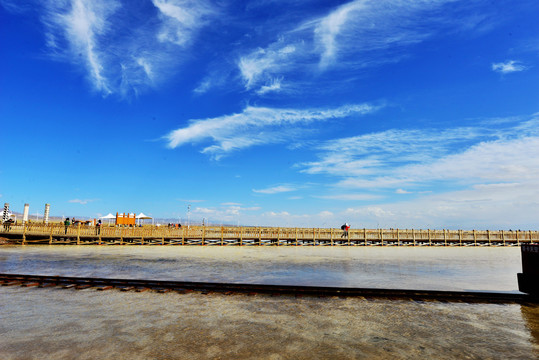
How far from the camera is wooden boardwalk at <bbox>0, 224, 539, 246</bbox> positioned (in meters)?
30.9

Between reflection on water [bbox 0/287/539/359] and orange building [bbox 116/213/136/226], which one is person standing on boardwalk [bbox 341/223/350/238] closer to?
orange building [bbox 116/213/136/226]

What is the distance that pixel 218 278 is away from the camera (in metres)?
11.6

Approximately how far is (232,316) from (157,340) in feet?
6.14

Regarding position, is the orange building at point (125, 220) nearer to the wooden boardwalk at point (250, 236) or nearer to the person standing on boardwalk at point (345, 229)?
the wooden boardwalk at point (250, 236)

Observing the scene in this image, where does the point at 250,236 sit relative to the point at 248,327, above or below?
above

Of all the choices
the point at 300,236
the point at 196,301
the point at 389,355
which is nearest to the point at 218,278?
the point at 196,301

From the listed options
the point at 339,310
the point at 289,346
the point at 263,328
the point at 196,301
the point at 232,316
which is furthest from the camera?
the point at 196,301

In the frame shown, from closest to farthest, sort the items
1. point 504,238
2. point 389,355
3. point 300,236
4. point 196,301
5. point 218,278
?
point 389,355
point 196,301
point 218,278
point 300,236
point 504,238

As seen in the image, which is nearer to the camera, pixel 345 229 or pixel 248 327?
pixel 248 327

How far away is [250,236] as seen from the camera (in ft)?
120

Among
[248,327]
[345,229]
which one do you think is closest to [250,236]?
[345,229]

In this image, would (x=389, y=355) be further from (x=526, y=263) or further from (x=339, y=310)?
(x=526, y=263)

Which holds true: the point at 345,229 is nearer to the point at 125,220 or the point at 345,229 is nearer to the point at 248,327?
the point at 125,220

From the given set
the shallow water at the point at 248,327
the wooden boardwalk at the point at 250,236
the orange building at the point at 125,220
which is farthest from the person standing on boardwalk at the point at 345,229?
the shallow water at the point at 248,327
